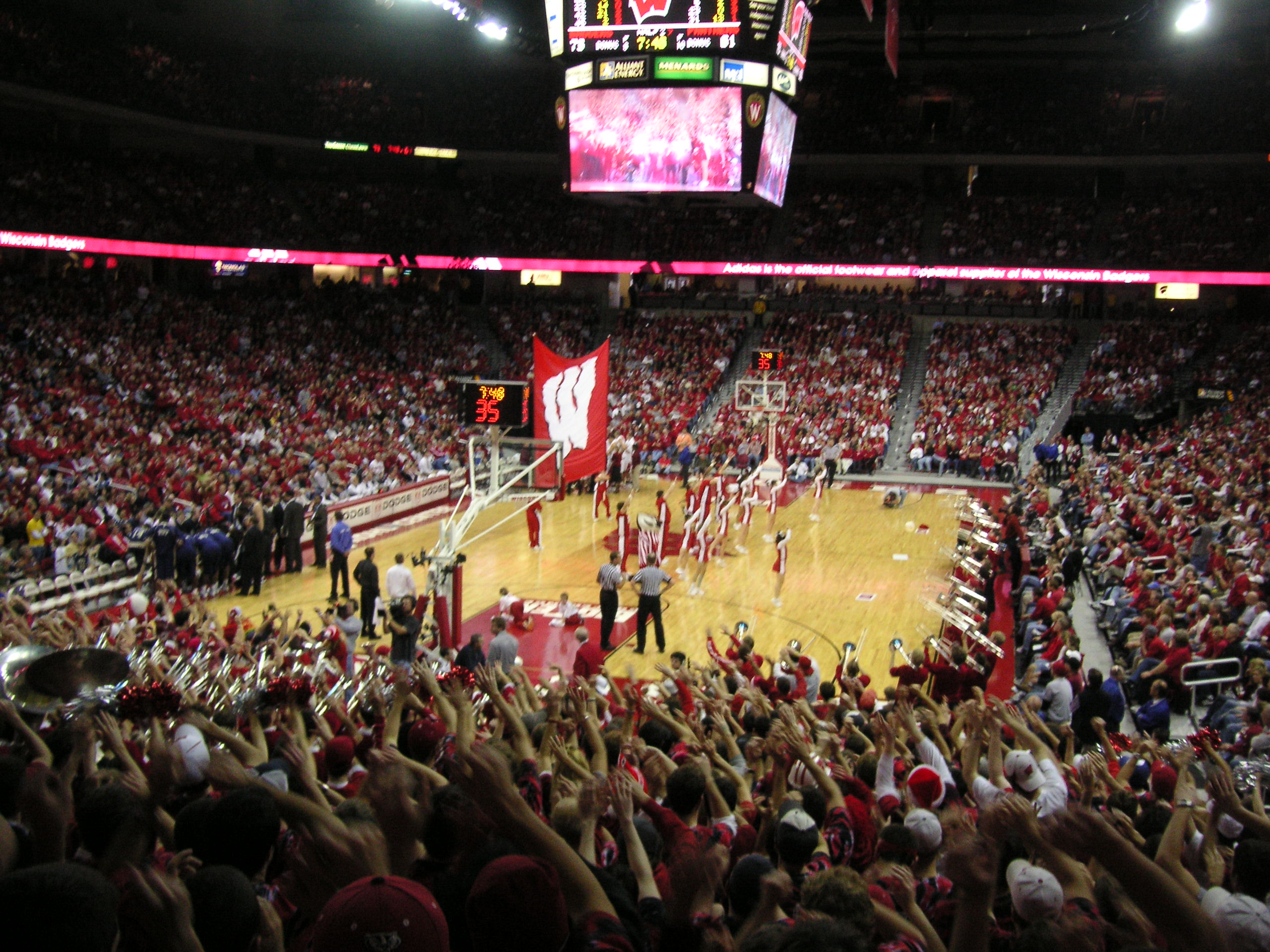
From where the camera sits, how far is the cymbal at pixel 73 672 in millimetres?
5309

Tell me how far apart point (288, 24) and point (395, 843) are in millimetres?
42324

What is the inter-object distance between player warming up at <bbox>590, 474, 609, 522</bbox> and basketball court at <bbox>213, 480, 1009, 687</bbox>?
24cm

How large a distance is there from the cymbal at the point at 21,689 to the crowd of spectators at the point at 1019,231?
35.5 metres

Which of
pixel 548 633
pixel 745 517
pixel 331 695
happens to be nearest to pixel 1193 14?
pixel 745 517

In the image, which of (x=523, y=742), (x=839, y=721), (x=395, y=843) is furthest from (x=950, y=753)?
(x=395, y=843)

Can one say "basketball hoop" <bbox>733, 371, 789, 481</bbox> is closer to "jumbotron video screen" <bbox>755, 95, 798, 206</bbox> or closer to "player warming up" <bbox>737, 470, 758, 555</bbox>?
"player warming up" <bbox>737, 470, 758, 555</bbox>

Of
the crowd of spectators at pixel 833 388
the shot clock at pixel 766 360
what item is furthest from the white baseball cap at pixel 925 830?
the crowd of spectators at pixel 833 388

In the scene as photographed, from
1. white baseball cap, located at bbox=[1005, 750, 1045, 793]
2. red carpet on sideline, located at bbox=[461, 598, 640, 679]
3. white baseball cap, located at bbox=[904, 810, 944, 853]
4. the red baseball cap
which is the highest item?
the red baseball cap

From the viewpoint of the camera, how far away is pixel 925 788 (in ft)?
15.4

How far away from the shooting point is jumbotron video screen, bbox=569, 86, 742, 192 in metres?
20.1

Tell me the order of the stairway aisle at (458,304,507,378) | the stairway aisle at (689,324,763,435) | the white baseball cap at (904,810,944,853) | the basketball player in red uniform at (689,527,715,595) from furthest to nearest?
the stairway aisle at (458,304,507,378), the stairway aisle at (689,324,763,435), the basketball player in red uniform at (689,527,715,595), the white baseball cap at (904,810,944,853)

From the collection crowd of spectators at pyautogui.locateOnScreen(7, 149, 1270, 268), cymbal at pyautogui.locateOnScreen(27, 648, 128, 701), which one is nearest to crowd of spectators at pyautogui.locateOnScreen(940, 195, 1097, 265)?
crowd of spectators at pyautogui.locateOnScreen(7, 149, 1270, 268)

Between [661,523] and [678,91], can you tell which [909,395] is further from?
[661,523]

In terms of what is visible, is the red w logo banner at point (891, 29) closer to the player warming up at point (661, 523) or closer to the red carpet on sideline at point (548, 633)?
the player warming up at point (661, 523)
